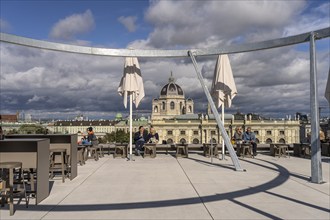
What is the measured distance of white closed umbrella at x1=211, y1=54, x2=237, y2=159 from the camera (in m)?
12.5

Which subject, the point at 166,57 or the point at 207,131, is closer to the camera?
the point at 166,57

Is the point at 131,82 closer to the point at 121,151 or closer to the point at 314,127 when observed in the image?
the point at 121,151

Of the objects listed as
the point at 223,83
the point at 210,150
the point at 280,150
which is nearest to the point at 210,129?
the point at 280,150

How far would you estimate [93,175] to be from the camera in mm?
9156

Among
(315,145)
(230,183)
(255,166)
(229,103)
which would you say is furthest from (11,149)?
(229,103)

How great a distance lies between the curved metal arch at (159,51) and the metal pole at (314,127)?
605mm

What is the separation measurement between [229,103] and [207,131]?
88.0 m

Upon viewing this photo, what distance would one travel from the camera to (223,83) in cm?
1267

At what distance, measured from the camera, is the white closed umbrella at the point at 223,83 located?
41.0ft

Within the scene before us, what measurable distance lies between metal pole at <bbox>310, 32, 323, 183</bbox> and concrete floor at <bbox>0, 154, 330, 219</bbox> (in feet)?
0.98

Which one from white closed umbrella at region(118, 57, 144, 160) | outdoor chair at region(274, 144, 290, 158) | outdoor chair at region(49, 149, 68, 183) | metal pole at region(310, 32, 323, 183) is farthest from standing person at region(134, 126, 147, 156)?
metal pole at region(310, 32, 323, 183)

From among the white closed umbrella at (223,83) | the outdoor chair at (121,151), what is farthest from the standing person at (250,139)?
the outdoor chair at (121,151)

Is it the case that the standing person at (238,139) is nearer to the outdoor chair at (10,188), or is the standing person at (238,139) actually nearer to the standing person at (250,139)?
the standing person at (250,139)

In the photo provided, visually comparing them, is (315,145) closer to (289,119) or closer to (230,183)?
(230,183)
